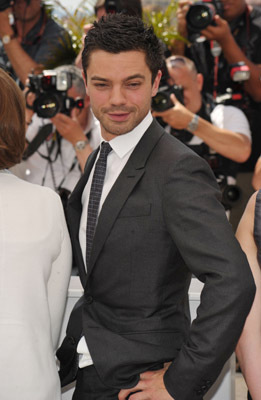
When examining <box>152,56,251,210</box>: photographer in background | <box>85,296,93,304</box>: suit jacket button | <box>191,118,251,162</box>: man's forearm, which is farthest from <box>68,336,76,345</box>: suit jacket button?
<box>191,118,251,162</box>: man's forearm

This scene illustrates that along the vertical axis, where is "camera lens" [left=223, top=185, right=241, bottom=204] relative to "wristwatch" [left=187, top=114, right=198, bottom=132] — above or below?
below

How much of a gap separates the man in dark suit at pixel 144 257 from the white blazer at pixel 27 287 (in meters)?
0.11

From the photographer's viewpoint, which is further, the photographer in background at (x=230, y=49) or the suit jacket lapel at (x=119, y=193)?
the photographer in background at (x=230, y=49)

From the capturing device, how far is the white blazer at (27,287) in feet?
4.71

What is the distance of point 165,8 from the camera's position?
420 cm

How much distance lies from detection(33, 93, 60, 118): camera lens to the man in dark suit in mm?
1684

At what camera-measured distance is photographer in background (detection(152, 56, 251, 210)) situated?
10.7 feet

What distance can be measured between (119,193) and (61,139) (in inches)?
84.8

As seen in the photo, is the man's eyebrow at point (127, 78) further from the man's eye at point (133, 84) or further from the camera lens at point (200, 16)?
the camera lens at point (200, 16)

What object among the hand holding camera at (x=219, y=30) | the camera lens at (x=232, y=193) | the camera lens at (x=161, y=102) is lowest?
the camera lens at (x=232, y=193)

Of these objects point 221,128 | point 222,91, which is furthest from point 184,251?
point 222,91

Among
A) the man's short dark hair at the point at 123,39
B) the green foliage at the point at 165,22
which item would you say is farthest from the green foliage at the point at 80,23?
the man's short dark hair at the point at 123,39

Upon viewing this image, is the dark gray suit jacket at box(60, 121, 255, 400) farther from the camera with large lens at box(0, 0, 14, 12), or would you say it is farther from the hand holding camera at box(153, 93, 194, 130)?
the camera with large lens at box(0, 0, 14, 12)

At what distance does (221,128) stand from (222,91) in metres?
0.35
